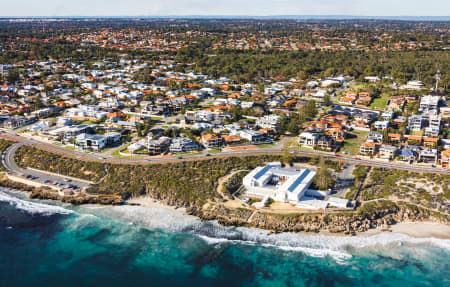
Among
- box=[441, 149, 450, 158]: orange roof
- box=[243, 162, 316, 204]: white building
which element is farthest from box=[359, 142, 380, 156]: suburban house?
box=[243, 162, 316, 204]: white building

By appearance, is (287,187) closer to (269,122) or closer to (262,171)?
(262,171)

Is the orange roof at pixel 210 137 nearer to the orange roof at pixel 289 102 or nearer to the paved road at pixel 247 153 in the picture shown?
the paved road at pixel 247 153

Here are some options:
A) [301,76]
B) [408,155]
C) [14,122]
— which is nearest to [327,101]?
[301,76]

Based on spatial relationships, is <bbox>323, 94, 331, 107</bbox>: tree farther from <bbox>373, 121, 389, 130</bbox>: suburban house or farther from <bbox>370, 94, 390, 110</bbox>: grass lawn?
<bbox>373, 121, 389, 130</bbox>: suburban house

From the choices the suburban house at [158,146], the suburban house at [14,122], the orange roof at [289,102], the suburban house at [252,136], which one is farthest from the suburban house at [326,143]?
the suburban house at [14,122]

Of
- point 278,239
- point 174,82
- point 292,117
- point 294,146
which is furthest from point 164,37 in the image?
point 278,239

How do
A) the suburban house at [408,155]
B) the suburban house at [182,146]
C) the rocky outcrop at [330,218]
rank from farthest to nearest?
1. the suburban house at [182,146]
2. the suburban house at [408,155]
3. the rocky outcrop at [330,218]
